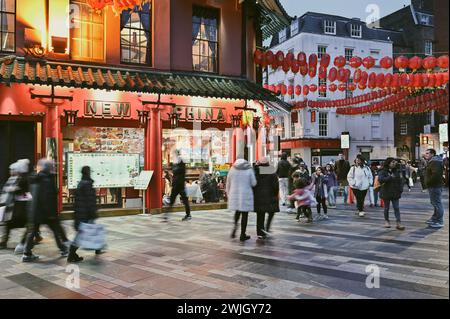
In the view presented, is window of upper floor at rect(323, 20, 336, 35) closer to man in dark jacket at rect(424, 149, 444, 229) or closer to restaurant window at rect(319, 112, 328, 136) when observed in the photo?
restaurant window at rect(319, 112, 328, 136)

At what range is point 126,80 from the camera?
13.0 metres

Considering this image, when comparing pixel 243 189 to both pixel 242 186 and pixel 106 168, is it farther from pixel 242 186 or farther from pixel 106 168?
pixel 106 168

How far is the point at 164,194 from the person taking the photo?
14.6 meters

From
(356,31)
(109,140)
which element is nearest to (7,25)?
(109,140)

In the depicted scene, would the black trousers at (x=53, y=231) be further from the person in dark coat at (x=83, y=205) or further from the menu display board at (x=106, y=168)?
the menu display board at (x=106, y=168)

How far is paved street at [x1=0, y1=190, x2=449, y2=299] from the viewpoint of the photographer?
5.40m

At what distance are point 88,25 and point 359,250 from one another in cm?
1100

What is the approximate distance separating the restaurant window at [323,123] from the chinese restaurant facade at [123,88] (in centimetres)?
2421

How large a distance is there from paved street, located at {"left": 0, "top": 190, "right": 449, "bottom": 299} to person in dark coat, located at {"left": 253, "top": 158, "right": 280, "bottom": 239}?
0.46 m

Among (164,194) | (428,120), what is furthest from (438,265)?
(428,120)

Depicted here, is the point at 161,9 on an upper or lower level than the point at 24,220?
upper

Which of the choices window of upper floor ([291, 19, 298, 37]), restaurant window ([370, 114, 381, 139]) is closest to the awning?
window of upper floor ([291, 19, 298, 37])

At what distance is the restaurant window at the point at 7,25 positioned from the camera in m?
12.5
